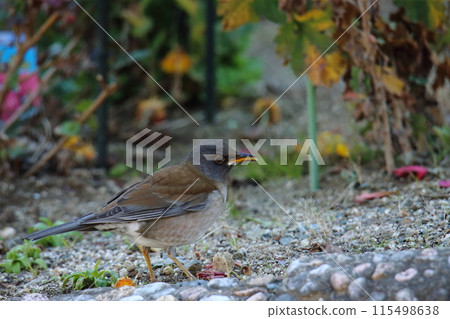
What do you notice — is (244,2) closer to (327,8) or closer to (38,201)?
(327,8)

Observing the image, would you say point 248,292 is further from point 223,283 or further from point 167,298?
point 167,298

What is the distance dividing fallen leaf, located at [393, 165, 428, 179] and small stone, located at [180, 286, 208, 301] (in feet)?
6.77

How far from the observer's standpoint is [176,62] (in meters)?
7.12

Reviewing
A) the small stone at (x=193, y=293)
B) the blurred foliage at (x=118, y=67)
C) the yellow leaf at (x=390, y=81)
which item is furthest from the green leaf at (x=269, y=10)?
the small stone at (x=193, y=293)

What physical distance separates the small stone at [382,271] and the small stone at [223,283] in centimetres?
64

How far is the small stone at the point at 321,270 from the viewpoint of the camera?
2.91m

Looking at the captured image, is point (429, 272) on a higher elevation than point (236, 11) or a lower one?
lower

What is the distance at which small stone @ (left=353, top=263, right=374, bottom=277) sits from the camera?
9.40ft

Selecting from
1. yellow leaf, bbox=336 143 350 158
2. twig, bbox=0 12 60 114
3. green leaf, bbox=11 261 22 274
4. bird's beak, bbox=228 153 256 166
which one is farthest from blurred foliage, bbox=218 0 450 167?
green leaf, bbox=11 261 22 274

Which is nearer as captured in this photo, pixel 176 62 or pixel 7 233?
pixel 7 233

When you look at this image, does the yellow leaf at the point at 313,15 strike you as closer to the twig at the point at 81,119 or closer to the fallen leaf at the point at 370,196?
the fallen leaf at the point at 370,196

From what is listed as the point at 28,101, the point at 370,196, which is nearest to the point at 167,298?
the point at 370,196

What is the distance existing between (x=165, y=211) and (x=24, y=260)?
3.07 feet
